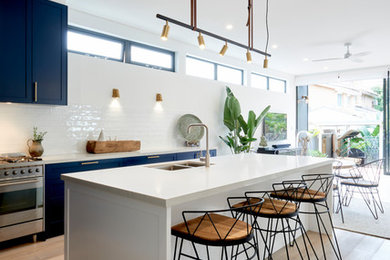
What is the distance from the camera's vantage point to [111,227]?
188cm

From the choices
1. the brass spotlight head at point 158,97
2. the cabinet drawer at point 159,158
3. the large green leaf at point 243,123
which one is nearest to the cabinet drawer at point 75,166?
the cabinet drawer at point 159,158

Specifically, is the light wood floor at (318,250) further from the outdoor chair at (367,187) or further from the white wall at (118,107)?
the white wall at (118,107)

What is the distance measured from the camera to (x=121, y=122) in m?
4.78

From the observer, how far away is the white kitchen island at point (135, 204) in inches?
63.4

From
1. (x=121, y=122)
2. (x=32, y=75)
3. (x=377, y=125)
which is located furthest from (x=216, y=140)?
(x=377, y=125)

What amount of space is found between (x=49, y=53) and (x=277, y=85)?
693 centimetres

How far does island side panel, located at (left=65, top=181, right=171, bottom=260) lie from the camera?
160 cm

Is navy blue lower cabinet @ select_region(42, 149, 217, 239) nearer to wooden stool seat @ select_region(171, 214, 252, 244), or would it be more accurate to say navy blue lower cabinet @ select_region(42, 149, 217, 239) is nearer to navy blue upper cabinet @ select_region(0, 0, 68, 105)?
navy blue upper cabinet @ select_region(0, 0, 68, 105)

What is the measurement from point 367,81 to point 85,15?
7.97 meters

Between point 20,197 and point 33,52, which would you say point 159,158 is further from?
point 33,52

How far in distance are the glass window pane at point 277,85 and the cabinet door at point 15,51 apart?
267 inches

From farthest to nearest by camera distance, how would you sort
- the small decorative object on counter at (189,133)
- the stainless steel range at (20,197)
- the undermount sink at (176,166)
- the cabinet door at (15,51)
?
the small decorative object on counter at (189,133), the cabinet door at (15,51), the stainless steel range at (20,197), the undermount sink at (176,166)

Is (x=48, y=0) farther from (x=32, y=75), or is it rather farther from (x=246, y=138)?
(x=246, y=138)

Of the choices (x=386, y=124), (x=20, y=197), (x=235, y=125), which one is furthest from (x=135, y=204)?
(x=386, y=124)
